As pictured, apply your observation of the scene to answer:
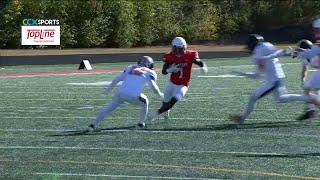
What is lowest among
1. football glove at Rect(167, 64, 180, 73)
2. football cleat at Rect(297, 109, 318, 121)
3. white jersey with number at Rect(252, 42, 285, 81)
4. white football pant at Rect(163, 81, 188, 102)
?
white football pant at Rect(163, 81, 188, 102)

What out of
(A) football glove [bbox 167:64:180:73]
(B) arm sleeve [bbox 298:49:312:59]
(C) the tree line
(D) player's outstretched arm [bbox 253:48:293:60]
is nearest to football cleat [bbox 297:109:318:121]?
(B) arm sleeve [bbox 298:49:312:59]

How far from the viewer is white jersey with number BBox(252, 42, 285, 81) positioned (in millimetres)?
13969

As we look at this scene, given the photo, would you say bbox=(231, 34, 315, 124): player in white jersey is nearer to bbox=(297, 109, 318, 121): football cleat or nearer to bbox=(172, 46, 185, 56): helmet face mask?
bbox=(297, 109, 318, 121): football cleat

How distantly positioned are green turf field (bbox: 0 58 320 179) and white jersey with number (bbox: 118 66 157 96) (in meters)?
0.66

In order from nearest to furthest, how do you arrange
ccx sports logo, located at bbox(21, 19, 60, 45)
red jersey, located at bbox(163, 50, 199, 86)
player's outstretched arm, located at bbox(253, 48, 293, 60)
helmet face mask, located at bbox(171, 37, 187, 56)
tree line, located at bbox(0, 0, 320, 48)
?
1. player's outstretched arm, located at bbox(253, 48, 293, 60)
2. helmet face mask, located at bbox(171, 37, 187, 56)
3. red jersey, located at bbox(163, 50, 199, 86)
4. ccx sports logo, located at bbox(21, 19, 60, 45)
5. tree line, located at bbox(0, 0, 320, 48)

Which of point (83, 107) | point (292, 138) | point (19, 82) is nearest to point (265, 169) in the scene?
point (292, 138)

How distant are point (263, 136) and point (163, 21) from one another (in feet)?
143

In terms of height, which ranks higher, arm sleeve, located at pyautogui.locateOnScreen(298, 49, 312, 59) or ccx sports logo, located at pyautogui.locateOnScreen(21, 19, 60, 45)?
arm sleeve, located at pyautogui.locateOnScreen(298, 49, 312, 59)

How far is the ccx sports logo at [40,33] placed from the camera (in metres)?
41.2

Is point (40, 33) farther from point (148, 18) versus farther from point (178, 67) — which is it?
point (178, 67)

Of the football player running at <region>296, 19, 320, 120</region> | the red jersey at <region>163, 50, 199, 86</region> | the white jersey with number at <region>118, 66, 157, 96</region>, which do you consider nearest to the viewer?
the white jersey with number at <region>118, 66, 157, 96</region>

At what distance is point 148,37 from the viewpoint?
54375 millimetres

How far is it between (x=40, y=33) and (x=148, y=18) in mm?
14649

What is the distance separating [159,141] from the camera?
1234 cm
